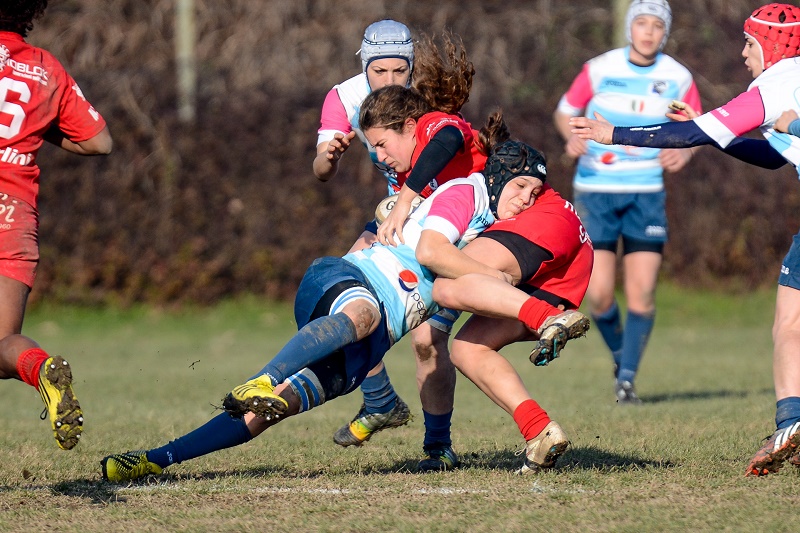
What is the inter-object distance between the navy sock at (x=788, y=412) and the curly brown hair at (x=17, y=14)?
3.87 m

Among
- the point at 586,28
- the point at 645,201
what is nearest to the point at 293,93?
the point at 586,28

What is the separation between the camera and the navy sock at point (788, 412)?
4.93m

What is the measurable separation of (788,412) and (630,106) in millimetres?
4104

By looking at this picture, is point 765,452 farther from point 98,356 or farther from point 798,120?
point 98,356

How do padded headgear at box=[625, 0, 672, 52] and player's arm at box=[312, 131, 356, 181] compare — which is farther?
padded headgear at box=[625, 0, 672, 52]

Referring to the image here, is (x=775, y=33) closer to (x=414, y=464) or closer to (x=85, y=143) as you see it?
(x=414, y=464)

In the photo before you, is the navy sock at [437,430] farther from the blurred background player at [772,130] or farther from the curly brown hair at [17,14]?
the curly brown hair at [17,14]

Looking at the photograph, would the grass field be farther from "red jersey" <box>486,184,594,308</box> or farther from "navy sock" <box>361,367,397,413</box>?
"red jersey" <box>486,184,594,308</box>

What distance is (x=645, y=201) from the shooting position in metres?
8.59

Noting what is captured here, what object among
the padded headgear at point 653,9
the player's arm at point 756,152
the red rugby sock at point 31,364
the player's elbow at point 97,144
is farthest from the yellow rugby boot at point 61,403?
the padded headgear at point 653,9

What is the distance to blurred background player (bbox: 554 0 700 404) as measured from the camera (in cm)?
848

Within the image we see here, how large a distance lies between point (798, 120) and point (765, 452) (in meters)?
1.45

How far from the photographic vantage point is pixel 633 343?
850 cm

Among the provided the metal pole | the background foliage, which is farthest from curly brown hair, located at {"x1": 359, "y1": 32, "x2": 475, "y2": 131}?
the metal pole
